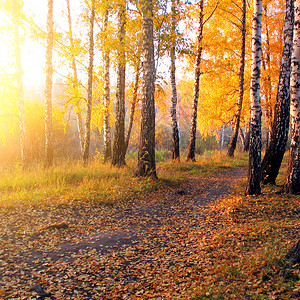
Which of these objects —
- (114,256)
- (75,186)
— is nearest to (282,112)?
(114,256)

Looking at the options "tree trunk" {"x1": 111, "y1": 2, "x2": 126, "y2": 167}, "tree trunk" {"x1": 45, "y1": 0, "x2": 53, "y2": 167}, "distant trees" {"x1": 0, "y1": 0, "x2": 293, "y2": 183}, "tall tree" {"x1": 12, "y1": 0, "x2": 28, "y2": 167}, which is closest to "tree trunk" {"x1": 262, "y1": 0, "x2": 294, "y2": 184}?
"distant trees" {"x1": 0, "y1": 0, "x2": 293, "y2": 183}

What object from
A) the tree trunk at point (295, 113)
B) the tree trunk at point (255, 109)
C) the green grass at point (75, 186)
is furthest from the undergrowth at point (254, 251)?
the green grass at point (75, 186)

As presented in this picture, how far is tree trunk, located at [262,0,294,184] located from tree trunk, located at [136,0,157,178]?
13.0 ft

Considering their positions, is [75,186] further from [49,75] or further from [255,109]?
[255,109]

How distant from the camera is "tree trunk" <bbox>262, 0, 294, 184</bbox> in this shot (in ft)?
24.6

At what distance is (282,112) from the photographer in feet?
25.4

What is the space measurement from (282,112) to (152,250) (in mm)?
5958

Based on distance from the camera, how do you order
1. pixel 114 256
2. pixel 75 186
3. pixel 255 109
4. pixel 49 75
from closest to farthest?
pixel 114 256
pixel 255 109
pixel 75 186
pixel 49 75

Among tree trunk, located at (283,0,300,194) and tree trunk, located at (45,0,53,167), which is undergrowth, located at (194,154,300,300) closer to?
tree trunk, located at (283,0,300,194)

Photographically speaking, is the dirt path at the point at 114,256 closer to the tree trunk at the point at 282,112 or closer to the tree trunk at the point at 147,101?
the tree trunk at the point at 147,101

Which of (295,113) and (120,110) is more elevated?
(120,110)

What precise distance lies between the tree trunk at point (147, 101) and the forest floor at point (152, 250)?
2.27m

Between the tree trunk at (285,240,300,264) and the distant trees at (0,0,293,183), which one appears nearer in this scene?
the tree trunk at (285,240,300,264)

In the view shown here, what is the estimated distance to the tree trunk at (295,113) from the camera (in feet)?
20.7
